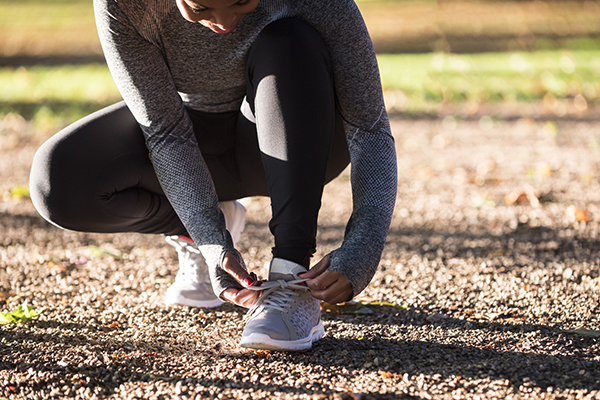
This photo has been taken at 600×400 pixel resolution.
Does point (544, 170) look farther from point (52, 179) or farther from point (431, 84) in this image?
point (431, 84)

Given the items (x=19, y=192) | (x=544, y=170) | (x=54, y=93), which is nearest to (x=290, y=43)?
(x=19, y=192)

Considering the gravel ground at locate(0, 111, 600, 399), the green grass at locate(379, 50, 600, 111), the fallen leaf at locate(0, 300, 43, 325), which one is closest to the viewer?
the gravel ground at locate(0, 111, 600, 399)

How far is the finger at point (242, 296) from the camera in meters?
1.56

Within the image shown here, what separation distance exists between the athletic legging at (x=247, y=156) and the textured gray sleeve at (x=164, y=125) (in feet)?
0.54

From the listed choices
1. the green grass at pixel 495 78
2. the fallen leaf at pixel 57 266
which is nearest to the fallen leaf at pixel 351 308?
the fallen leaf at pixel 57 266

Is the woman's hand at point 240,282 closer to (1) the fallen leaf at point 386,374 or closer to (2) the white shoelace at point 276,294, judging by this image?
(2) the white shoelace at point 276,294

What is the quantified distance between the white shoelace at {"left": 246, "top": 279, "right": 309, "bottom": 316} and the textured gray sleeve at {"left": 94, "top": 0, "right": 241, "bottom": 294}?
0.43ft

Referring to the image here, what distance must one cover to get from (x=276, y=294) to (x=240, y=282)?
0.10 metres

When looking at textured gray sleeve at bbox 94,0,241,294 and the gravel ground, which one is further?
textured gray sleeve at bbox 94,0,241,294

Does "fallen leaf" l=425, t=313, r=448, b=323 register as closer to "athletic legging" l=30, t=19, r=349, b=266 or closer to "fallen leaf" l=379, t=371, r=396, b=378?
"fallen leaf" l=379, t=371, r=396, b=378

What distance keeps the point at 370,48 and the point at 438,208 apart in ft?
5.88

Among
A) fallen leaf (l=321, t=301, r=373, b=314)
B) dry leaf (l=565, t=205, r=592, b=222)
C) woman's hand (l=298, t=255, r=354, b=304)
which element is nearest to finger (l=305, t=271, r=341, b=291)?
woman's hand (l=298, t=255, r=354, b=304)

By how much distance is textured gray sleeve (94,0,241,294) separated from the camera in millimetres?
1624

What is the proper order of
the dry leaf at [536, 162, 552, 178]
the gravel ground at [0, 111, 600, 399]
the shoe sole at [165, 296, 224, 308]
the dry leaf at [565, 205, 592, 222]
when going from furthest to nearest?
1. the dry leaf at [536, 162, 552, 178]
2. the dry leaf at [565, 205, 592, 222]
3. the shoe sole at [165, 296, 224, 308]
4. the gravel ground at [0, 111, 600, 399]
